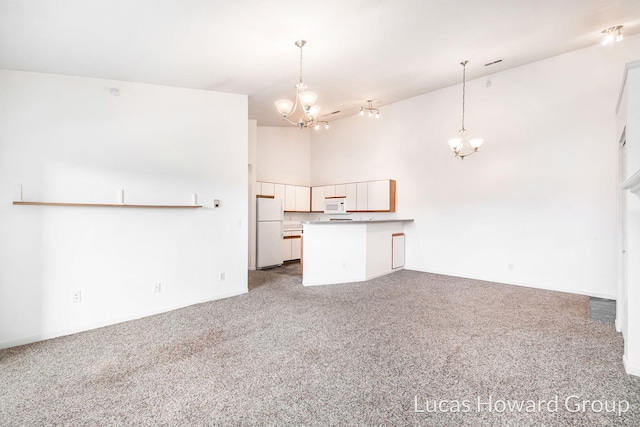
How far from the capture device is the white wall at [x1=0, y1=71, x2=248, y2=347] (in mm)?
2973

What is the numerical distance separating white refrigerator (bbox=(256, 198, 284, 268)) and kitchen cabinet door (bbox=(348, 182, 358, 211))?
1652 mm

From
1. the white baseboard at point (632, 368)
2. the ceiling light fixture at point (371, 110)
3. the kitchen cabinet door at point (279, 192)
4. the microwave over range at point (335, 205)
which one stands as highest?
the ceiling light fixture at point (371, 110)

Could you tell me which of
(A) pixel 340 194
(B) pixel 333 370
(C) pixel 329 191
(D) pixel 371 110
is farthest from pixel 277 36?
(C) pixel 329 191

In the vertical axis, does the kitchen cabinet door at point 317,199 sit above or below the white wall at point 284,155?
below

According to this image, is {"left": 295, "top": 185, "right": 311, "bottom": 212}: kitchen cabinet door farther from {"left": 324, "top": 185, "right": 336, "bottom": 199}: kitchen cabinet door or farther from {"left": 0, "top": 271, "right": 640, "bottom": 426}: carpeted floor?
{"left": 0, "top": 271, "right": 640, "bottom": 426}: carpeted floor

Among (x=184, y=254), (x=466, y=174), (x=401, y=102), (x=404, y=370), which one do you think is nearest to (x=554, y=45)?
(x=466, y=174)

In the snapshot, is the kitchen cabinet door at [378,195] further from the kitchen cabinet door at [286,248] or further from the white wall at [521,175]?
the kitchen cabinet door at [286,248]

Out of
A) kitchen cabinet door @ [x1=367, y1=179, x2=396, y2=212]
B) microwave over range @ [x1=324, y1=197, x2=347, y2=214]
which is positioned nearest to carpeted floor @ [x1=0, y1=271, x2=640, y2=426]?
kitchen cabinet door @ [x1=367, y1=179, x2=396, y2=212]

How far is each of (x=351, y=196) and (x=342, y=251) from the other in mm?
2208

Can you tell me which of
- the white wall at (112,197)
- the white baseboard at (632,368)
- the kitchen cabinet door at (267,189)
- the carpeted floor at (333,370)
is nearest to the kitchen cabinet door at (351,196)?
the kitchen cabinet door at (267,189)

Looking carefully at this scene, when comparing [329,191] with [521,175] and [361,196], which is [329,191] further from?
[521,175]

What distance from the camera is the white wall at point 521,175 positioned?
4133 mm

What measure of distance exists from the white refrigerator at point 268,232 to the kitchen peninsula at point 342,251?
161 cm

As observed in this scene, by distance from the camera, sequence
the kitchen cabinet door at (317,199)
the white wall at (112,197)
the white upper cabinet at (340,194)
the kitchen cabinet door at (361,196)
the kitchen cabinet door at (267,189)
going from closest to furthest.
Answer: the white wall at (112,197) → the white upper cabinet at (340,194) → the kitchen cabinet door at (361,196) → the kitchen cabinet door at (267,189) → the kitchen cabinet door at (317,199)
